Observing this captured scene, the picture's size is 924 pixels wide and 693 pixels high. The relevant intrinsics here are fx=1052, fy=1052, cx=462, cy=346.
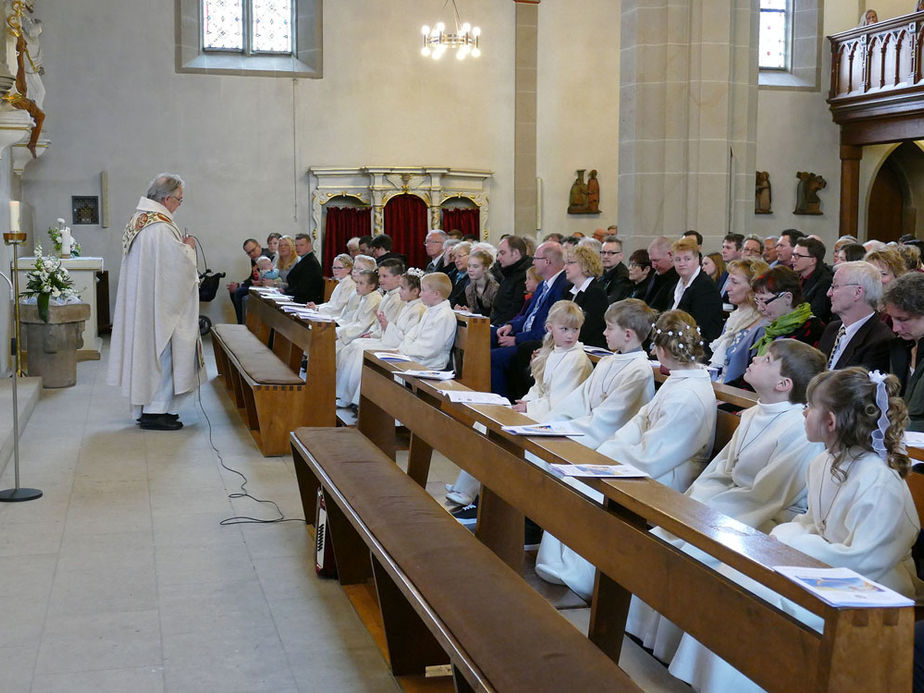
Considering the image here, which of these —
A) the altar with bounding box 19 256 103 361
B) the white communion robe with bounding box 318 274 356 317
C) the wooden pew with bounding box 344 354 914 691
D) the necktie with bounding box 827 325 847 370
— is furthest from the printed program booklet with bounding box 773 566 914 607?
the altar with bounding box 19 256 103 361

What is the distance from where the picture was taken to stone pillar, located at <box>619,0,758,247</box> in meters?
10.7

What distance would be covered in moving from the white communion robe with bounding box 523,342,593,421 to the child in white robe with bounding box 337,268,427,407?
2674 millimetres

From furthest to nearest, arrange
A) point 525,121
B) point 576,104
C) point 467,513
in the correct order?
1. point 576,104
2. point 525,121
3. point 467,513

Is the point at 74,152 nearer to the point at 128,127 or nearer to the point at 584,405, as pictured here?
the point at 128,127

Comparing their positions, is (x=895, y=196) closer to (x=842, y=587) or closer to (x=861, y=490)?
(x=861, y=490)

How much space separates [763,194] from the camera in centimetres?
1727

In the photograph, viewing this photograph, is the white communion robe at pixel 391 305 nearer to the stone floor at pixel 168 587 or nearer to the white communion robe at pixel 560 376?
the stone floor at pixel 168 587

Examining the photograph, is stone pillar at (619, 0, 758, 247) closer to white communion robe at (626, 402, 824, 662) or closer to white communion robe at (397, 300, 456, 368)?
white communion robe at (397, 300, 456, 368)

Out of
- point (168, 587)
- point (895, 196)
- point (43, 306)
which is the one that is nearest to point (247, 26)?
point (43, 306)

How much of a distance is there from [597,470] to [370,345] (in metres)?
5.81

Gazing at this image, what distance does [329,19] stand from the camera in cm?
1557

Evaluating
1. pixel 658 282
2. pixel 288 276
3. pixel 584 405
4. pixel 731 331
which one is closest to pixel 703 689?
pixel 584 405

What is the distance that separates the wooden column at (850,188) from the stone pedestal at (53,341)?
12.5m

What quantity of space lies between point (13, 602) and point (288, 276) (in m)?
8.15
